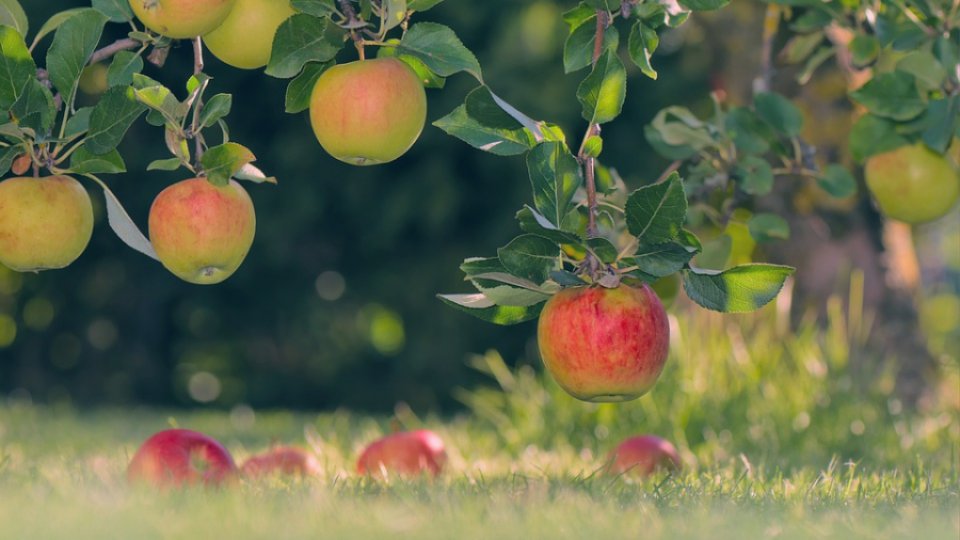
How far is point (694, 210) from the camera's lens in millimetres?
2643

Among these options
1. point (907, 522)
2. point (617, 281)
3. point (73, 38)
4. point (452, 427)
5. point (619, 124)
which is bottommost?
point (452, 427)

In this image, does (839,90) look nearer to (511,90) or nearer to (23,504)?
(511,90)

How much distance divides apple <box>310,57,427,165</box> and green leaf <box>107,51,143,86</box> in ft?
1.00

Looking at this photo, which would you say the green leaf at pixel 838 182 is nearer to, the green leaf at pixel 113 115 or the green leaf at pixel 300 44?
the green leaf at pixel 300 44

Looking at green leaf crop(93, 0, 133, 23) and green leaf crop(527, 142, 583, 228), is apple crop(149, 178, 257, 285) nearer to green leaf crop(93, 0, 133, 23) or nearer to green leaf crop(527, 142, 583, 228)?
green leaf crop(93, 0, 133, 23)

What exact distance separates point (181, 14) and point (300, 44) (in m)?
0.19

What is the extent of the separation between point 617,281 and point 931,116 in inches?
37.8

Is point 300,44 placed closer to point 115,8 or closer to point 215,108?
point 215,108

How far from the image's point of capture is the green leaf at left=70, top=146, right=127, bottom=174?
6.40ft

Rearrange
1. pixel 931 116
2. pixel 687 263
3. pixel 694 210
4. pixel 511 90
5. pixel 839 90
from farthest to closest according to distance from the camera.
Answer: pixel 511 90 → pixel 839 90 → pixel 694 210 → pixel 931 116 → pixel 687 263

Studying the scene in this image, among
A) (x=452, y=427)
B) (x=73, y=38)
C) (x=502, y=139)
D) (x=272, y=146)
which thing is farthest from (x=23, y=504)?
(x=272, y=146)

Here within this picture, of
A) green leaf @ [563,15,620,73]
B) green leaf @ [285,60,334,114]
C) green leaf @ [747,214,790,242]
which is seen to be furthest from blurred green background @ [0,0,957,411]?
green leaf @ [285,60,334,114]

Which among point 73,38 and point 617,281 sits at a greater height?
point 73,38

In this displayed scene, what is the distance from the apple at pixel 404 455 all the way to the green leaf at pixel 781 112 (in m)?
1.14
